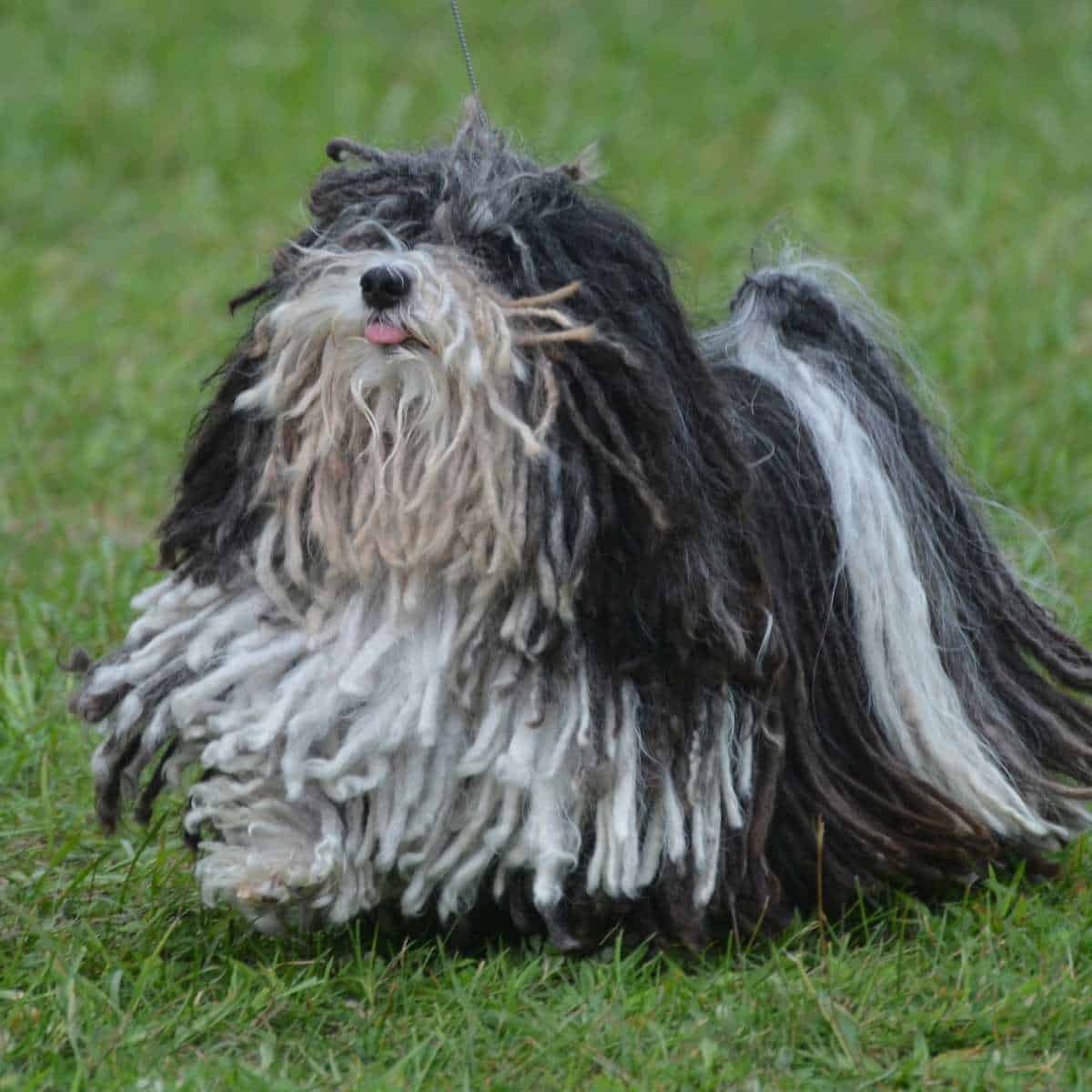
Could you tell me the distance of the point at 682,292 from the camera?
3371 mm

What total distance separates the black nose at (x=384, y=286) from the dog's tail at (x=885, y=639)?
2.10 feet

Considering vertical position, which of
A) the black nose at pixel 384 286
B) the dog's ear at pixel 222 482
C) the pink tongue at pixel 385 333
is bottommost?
the dog's ear at pixel 222 482

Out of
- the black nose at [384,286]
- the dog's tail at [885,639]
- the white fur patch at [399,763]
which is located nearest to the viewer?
the black nose at [384,286]

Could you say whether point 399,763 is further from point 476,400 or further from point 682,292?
point 682,292

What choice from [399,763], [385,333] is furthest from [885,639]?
[385,333]

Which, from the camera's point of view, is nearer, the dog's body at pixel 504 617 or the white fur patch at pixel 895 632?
the dog's body at pixel 504 617

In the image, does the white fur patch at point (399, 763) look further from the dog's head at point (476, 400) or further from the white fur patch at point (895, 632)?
the white fur patch at point (895, 632)

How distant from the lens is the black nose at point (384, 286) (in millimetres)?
2961

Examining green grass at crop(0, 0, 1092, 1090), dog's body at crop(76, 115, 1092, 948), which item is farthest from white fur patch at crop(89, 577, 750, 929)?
green grass at crop(0, 0, 1092, 1090)

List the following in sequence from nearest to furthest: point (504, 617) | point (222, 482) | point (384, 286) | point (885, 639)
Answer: point (384, 286)
point (504, 617)
point (222, 482)
point (885, 639)

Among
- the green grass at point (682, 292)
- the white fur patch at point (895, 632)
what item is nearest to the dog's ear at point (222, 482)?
the green grass at point (682, 292)

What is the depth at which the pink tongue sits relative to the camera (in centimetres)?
297

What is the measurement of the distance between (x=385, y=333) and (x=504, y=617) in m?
0.43

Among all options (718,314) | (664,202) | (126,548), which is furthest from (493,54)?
(718,314)
